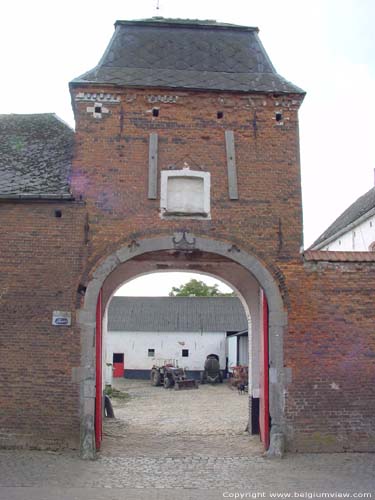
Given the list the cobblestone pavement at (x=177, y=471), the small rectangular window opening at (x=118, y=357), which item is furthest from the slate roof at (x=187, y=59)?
the small rectangular window opening at (x=118, y=357)

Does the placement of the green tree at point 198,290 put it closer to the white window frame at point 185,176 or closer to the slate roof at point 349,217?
the slate roof at point 349,217

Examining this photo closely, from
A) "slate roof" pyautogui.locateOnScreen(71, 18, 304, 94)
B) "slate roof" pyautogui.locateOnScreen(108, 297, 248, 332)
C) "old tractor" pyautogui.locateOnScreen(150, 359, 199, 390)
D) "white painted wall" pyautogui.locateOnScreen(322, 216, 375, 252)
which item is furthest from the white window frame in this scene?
"slate roof" pyautogui.locateOnScreen(108, 297, 248, 332)

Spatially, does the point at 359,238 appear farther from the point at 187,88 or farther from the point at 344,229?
the point at 187,88

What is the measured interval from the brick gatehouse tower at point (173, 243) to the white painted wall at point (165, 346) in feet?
91.0

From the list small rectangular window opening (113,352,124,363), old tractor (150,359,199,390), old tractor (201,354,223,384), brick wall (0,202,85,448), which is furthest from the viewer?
small rectangular window opening (113,352,124,363)

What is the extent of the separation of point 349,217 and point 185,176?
1360 cm

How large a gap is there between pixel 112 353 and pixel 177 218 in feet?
98.1

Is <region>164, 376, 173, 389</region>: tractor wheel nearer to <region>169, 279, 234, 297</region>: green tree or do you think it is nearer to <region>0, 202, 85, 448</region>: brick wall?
<region>0, 202, 85, 448</region>: brick wall

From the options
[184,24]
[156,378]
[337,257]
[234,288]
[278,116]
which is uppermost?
[184,24]

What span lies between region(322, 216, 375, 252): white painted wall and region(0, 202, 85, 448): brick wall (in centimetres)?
1212

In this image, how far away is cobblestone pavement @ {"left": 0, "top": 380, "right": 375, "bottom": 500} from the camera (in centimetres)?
779

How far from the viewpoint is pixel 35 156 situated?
1238cm

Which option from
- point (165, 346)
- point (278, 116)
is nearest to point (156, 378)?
point (165, 346)

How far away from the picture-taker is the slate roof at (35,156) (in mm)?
11062
